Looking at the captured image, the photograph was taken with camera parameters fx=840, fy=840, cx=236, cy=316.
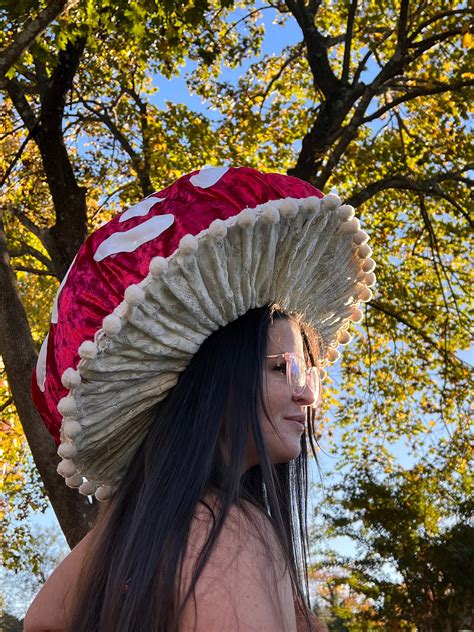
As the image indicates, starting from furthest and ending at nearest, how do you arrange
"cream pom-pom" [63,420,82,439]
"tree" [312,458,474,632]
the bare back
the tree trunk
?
"tree" [312,458,474,632] → the tree trunk → "cream pom-pom" [63,420,82,439] → the bare back

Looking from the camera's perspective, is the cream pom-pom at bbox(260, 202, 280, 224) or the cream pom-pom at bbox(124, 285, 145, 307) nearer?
the cream pom-pom at bbox(124, 285, 145, 307)

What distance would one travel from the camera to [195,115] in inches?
422

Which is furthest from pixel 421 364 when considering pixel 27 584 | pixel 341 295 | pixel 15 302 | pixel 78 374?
pixel 78 374

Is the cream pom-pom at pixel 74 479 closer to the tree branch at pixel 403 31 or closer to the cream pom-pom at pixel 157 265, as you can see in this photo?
the cream pom-pom at pixel 157 265

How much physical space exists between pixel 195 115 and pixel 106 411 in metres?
9.18

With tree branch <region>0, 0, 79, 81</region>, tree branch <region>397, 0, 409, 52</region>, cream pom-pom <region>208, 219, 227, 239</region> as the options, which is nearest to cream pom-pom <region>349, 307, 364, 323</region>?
cream pom-pom <region>208, 219, 227, 239</region>

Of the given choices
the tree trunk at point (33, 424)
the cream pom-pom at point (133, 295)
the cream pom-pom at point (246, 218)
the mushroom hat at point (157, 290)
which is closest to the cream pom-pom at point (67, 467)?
the mushroom hat at point (157, 290)

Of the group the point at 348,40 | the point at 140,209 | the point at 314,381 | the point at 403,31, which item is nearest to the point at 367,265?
the point at 314,381

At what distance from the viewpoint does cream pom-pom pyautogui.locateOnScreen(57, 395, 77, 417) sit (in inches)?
75.1

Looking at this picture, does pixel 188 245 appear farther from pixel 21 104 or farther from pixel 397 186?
pixel 397 186

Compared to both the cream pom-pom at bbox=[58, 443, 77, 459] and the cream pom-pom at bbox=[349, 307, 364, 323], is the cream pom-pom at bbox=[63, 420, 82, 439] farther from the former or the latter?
the cream pom-pom at bbox=[349, 307, 364, 323]

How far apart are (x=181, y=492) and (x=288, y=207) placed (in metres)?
0.71

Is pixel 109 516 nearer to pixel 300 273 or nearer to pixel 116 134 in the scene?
pixel 300 273

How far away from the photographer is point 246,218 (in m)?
1.91
